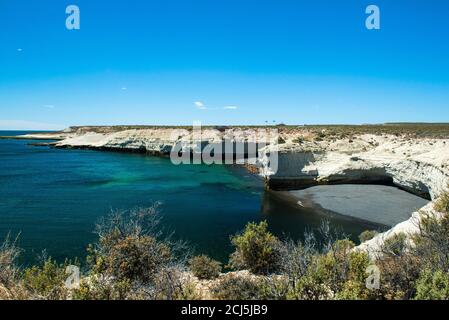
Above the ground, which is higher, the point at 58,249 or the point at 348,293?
the point at 348,293

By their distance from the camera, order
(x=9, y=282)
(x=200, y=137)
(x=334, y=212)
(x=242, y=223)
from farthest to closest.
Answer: (x=200, y=137), (x=334, y=212), (x=242, y=223), (x=9, y=282)

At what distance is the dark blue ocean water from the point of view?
69.7 ft

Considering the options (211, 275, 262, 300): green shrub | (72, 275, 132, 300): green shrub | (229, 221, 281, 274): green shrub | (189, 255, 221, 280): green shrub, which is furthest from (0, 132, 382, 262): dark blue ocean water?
(72, 275, 132, 300): green shrub

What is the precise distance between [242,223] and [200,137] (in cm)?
5667

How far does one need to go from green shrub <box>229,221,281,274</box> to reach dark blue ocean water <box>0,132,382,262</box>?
13.0 feet

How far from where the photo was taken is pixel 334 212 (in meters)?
27.8

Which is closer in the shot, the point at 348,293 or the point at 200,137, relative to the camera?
the point at 348,293

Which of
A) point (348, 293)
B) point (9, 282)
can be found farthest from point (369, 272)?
point (9, 282)

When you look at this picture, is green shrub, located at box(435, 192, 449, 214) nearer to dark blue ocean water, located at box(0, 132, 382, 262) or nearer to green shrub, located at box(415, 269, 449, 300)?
green shrub, located at box(415, 269, 449, 300)

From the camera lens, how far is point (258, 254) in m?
14.1

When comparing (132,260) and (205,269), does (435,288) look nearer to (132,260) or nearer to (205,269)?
(205,269)

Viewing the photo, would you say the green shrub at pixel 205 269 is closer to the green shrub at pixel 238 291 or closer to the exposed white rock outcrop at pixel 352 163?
the green shrub at pixel 238 291

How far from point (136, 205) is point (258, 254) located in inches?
741
